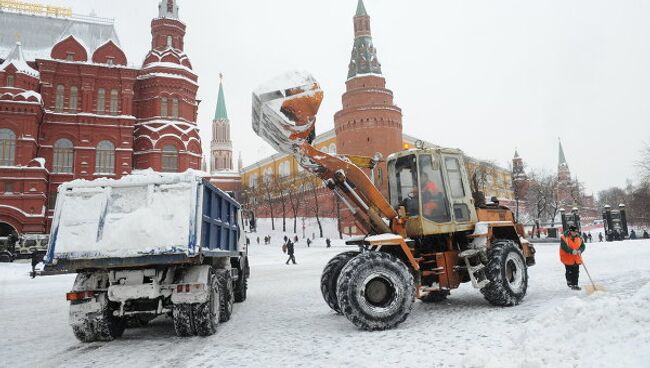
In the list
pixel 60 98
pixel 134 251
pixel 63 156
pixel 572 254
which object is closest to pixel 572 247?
pixel 572 254

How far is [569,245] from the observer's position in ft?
32.6

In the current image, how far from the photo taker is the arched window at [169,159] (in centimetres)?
4038

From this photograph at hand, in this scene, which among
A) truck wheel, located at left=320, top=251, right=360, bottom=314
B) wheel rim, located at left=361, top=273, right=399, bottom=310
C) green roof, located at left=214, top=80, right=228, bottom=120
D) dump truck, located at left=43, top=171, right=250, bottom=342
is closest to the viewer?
dump truck, located at left=43, top=171, right=250, bottom=342

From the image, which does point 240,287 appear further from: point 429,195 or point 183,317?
point 429,195

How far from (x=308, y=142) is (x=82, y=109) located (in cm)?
3860

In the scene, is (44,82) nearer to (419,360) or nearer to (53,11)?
(53,11)

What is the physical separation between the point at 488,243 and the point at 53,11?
53414mm

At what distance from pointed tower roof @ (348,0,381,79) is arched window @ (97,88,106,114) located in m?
32.7

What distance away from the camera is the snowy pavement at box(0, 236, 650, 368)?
4.46m

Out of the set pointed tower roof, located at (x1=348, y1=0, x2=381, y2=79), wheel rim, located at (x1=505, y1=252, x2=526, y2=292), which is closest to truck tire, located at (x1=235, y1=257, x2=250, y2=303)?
wheel rim, located at (x1=505, y1=252, x2=526, y2=292)

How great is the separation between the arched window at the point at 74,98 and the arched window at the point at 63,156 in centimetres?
311

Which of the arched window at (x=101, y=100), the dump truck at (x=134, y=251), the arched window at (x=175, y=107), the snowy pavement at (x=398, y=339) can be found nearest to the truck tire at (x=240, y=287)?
the snowy pavement at (x=398, y=339)

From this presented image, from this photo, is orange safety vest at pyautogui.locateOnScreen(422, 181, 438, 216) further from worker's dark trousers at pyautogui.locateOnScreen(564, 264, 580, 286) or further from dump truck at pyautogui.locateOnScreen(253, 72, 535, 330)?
worker's dark trousers at pyautogui.locateOnScreen(564, 264, 580, 286)

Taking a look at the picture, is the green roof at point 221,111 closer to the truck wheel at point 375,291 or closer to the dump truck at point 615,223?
the dump truck at point 615,223
